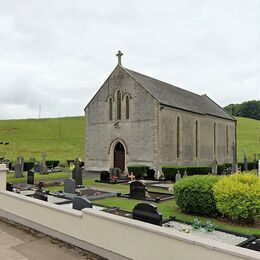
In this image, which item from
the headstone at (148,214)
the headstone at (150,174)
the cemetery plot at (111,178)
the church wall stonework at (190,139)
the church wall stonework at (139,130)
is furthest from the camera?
the church wall stonework at (190,139)

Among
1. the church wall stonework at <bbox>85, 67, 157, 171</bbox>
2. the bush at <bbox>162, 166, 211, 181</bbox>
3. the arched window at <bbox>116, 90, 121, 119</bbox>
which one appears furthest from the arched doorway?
the bush at <bbox>162, 166, 211, 181</bbox>

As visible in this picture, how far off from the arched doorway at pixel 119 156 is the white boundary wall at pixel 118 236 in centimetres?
1940

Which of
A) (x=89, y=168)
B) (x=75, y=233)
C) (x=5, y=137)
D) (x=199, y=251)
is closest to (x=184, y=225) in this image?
(x=75, y=233)

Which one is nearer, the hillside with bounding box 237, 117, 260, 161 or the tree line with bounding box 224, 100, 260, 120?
the hillside with bounding box 237, 117, 260, 161

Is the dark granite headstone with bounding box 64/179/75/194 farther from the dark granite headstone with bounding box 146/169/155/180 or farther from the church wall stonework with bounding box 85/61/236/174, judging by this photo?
the church wall stonework with bounding box 85/61/236/174

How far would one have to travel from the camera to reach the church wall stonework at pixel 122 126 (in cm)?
2614

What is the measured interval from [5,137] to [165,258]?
6529cm

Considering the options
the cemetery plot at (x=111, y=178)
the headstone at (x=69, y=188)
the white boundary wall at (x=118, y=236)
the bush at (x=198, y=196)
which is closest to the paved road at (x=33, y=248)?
Answer: the white boundary wall at (x=118, y=236)

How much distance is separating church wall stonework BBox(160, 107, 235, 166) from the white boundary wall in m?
18.3

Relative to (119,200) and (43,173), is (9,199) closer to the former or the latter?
(119,200)

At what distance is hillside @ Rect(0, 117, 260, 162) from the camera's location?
5170 cm

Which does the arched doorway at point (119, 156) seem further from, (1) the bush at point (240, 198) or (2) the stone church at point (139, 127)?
(1) the bush at point (240, 198)

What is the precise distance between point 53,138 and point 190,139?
142 feet

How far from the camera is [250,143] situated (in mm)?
65812
